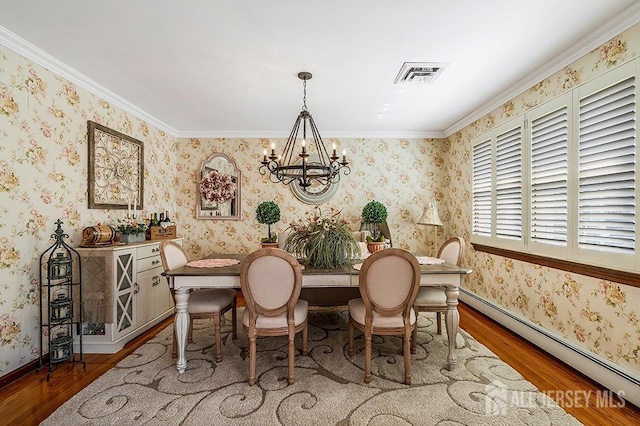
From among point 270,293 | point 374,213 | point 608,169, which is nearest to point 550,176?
point 608,169

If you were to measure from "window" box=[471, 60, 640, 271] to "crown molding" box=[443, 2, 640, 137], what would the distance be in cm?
25

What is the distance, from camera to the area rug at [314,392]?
6.07 ft

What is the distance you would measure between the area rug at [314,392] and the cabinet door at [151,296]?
433mm

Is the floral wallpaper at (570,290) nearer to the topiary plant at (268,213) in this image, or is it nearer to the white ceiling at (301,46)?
the white ceiling at (301,46)

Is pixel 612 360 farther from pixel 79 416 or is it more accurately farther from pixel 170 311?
pixel 170 311

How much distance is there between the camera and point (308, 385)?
2.19 m

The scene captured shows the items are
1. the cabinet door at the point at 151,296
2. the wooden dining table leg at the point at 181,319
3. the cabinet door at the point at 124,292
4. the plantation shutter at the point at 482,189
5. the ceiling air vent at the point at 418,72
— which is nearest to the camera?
the wooden dining table leg at the point at 181,319

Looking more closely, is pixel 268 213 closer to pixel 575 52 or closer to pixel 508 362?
pixel 508 362

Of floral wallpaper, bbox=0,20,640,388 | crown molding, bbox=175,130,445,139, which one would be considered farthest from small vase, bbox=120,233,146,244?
crown molding, bbox=175,130,445,139

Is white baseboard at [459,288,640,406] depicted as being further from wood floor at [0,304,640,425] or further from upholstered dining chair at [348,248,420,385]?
upholstered dining chair at [348,248,420,385]

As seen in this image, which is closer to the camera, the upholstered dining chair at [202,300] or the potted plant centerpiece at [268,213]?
the upholstered dining chair at [202,300]

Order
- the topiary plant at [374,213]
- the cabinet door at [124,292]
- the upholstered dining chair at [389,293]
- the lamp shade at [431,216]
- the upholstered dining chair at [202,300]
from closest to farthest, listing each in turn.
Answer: the upholstered dining chair at [389,293], the upholstered dining chair at [202,300], the cabinet door at [124,292], the lamp shade at [431,216], the topiary plant at [374,213]


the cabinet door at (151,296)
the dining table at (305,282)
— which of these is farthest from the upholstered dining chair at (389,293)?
the cabinet door at (151,296)

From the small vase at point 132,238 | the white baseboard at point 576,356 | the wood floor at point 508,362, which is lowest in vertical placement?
the wood floor at point 508,362
